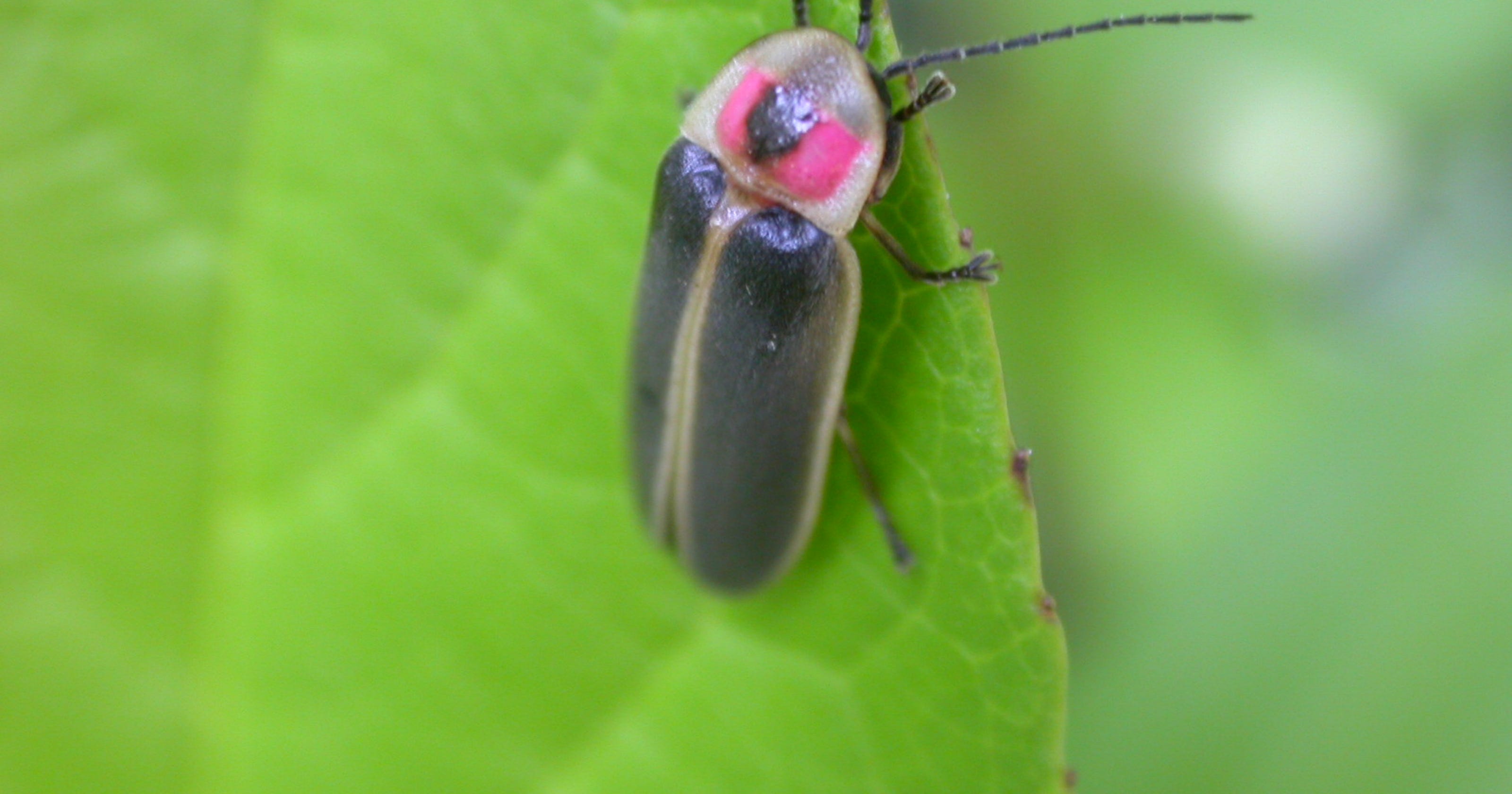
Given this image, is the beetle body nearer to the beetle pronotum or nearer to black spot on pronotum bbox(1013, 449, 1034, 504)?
the beetle pronotum

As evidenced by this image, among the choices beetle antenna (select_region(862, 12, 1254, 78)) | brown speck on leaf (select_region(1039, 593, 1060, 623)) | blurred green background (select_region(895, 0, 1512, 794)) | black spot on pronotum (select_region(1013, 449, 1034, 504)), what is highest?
beetle antenna (select_region(862, 12, 1254, 78))

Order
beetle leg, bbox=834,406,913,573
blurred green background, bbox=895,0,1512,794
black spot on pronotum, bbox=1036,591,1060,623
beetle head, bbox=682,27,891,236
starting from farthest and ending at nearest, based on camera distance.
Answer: blurred green background, bbox=895,0,1512,794
beetle head, bbox=682,27,891,236
beetle leg, bbox=834,406,913,573
black spot on pronotum, bbox=1036,591,1060,623

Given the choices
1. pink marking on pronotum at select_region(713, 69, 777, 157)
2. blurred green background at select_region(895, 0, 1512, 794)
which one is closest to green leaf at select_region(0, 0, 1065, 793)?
pink marking on pronotum at select_region(713, 69, 777, 157)

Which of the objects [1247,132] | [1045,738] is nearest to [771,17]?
[1045,738]

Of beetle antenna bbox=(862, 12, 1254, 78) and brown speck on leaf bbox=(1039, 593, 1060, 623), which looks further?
beetle antenna bbox=(862, 12, 1254, 78)

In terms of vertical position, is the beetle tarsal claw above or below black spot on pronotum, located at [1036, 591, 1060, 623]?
above

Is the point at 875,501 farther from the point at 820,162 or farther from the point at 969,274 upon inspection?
the point at 820,162

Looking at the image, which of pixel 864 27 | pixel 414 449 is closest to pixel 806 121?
pixel 864 27

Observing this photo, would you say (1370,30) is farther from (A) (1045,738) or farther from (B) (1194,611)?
(A) (1045,738)
